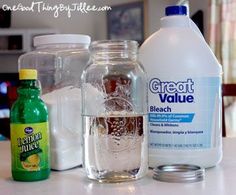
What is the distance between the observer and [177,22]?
0.80 meters

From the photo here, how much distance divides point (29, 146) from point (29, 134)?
2cm

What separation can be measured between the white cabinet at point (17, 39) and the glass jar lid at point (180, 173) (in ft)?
15.2

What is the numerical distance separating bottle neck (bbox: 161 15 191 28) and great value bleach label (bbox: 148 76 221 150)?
0.36 feet

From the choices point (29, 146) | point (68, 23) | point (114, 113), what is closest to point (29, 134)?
point (29, 146)

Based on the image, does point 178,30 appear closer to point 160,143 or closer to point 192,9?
point 160,143

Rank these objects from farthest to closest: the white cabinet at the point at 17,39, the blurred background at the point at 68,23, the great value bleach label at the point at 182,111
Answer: the white cabinet at the point at 17,39, the blurred background at the point at 68,23, the great value bleach label at the point at 182,111

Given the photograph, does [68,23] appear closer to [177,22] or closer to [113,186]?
[177,22]

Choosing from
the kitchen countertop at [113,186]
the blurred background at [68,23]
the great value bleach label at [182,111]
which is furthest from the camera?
the blurred background at [68,23]

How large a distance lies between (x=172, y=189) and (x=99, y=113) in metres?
0.18

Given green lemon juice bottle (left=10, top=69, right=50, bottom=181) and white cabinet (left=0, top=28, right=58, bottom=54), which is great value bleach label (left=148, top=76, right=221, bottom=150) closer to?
green lemon juice bottle (left=10, top=69, right=50, bottom=181)

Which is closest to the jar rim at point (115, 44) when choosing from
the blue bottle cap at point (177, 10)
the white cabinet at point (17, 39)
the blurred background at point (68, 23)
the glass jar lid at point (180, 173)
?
the blue bottle cap at point (177, 10)

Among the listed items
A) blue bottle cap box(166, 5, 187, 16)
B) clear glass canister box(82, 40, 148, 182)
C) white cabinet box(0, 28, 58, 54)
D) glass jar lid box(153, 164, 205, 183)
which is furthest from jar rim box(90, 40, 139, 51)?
white cabinet box(0, 28, 58, 54)

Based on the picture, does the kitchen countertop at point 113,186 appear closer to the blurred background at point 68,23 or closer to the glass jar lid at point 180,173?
the glass jar lid at point 180,173

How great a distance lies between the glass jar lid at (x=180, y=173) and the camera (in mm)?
669
